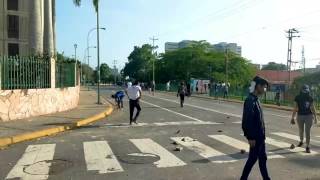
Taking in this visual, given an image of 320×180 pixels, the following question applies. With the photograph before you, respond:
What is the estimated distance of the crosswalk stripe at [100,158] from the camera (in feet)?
31.3

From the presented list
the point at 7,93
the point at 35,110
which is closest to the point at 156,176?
the point at 7,93

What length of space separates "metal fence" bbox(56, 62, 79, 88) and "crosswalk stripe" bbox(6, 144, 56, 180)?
1236 centimetres

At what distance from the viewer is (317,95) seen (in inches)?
1339

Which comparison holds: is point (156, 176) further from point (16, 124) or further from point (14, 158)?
point (16, 124)

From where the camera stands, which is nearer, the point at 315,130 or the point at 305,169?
the point at 305,169

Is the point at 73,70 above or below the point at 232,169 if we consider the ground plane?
above

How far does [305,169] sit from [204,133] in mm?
6416

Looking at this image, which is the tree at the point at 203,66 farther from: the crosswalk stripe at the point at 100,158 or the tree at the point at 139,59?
the crosswalk stripe at the point at 100,158

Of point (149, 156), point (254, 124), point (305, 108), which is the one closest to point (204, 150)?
point (149, 156)

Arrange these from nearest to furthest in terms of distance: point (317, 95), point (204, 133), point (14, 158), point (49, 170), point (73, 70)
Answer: point (49, 170) < point (14, 158) < point (204, 133) < point (73, 70) < point (317, 95)

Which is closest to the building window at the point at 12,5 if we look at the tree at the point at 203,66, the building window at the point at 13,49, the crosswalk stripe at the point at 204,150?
the building window at the point at 13,49

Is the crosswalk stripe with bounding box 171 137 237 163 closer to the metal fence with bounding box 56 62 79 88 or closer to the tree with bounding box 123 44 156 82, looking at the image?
the metal fence with bounding box 56 62 79 88

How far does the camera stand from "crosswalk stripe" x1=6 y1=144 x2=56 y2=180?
901 centimetres

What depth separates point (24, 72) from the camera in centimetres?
1988
